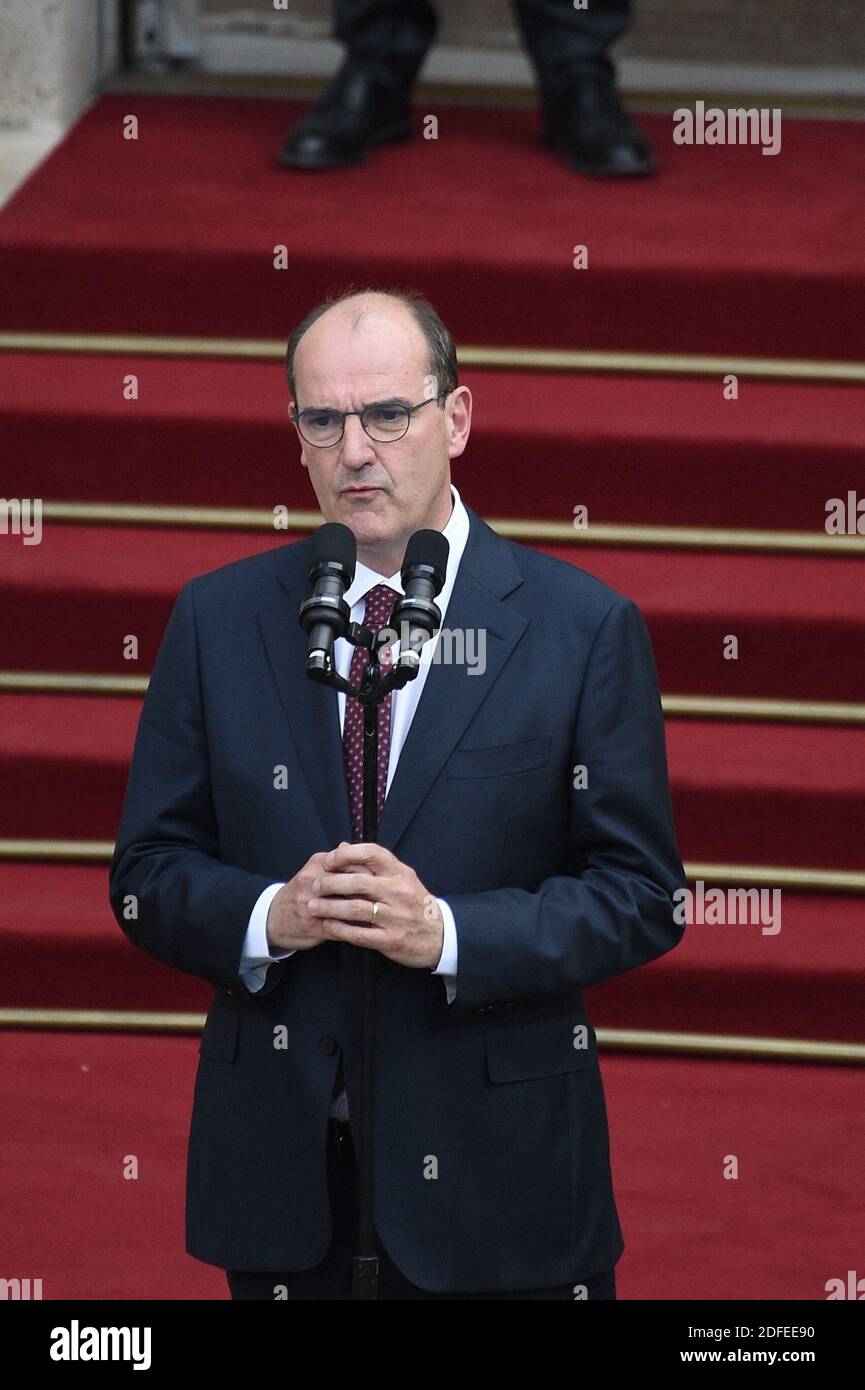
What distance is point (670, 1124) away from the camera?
3.78m

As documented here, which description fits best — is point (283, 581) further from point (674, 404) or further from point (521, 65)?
point (521, 65)

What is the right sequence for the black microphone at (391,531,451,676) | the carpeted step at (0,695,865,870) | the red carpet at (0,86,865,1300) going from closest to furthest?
1. the black microphone at (391,531,451,676)
2. the red carpet at (0,86,865,1300)
3. the carpeted step at (0,695,865,870)

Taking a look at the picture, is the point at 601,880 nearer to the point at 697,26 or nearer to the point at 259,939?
the point at 259,939

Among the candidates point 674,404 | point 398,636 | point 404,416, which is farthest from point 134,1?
point 398,636

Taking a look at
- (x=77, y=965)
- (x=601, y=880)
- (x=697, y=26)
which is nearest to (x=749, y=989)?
(x=77, y=965)

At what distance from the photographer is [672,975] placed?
4004mm

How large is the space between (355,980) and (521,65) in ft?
13.9

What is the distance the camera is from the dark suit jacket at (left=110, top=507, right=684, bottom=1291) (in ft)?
7.29

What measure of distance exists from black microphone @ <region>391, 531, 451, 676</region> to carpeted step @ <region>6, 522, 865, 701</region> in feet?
7.64

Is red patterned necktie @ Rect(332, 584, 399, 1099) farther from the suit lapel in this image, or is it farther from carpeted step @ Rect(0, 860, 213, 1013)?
carpeted step @ Rect(0, 860, 213, 1013)

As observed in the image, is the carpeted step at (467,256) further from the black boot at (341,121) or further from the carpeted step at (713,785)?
the carpeted step at (713,785)

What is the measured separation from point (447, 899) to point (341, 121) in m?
3.38

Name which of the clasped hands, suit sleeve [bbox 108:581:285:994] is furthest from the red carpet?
the clasped hands

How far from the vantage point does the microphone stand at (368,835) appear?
190 centimetres
